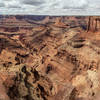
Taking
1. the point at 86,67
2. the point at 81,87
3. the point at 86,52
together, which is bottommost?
the point at 81,87

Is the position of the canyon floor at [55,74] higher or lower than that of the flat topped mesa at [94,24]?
lower

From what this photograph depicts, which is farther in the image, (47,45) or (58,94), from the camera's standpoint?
(47,45)

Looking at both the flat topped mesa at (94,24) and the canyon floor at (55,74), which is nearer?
the canyon floor at (55,74)

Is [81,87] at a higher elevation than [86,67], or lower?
lower

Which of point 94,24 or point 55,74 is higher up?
point 94,24

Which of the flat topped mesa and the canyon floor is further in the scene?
the flat topped mesa

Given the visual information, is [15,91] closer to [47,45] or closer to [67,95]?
[67,95]

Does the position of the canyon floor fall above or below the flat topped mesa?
below

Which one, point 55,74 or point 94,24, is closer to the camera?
point 55,74

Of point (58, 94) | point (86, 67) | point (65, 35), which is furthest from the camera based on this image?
point (65, 35)

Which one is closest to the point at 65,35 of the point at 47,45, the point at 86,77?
the point at 47,45

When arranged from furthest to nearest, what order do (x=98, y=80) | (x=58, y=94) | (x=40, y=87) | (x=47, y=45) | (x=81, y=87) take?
(x=47, y=45) → (x=98, y=80) → (x=81, y=87) → (x=40, y=87) → (x=58, y=94)
